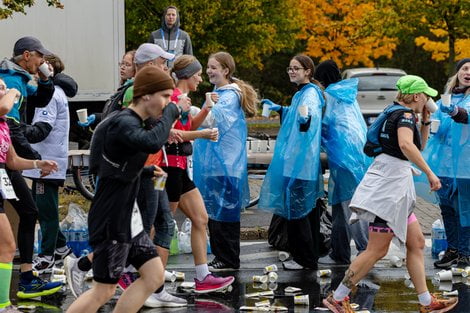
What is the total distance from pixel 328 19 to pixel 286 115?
26.7 meters

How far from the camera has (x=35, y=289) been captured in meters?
8.80

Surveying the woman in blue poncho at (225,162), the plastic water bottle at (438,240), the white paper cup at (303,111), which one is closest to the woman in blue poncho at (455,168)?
the plastic water bottle at (438,240)

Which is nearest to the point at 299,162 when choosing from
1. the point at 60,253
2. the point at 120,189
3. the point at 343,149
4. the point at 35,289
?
the point at 343,149

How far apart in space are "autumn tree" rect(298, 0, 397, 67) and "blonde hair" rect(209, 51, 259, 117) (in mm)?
25800

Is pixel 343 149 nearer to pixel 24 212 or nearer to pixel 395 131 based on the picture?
pixel 395 131

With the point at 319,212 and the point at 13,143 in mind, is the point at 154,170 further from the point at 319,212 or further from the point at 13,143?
the point at 319,212

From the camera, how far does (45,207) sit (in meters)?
9.66

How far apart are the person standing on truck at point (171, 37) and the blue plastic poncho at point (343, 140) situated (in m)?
4.99

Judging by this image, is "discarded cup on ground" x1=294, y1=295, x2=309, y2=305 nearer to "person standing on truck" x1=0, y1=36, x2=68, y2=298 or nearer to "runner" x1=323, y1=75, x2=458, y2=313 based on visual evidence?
"runner" x1=323, y1=75, x2=458, y2=313

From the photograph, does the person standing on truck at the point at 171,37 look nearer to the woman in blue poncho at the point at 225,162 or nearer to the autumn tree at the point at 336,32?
the woman in blue poncho at the point at 225,162

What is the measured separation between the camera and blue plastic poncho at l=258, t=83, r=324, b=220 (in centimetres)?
993

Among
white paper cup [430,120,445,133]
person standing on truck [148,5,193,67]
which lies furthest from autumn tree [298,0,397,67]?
white paper cup [430,120,445,133]

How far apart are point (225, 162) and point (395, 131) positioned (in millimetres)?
2085

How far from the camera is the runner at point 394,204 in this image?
8133 millimetres
